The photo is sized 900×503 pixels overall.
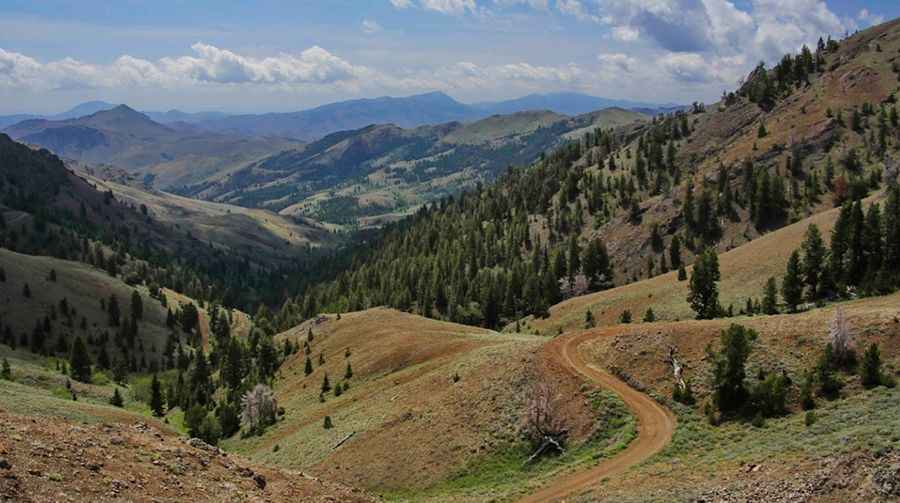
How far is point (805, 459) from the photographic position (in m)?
37.8

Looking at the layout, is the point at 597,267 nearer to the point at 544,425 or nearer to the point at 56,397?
the point at 544,425

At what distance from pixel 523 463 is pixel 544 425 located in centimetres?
416

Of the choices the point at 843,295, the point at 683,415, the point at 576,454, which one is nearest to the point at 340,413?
the point at 576,454

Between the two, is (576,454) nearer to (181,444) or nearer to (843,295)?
(181,444)

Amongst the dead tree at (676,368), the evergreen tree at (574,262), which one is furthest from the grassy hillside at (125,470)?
the evergreen tree at (574,262)

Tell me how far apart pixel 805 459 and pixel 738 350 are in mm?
15167

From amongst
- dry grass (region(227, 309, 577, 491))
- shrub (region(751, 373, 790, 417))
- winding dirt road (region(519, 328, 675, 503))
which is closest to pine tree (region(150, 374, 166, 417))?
dry grass (region(227, 309, 577, 491))

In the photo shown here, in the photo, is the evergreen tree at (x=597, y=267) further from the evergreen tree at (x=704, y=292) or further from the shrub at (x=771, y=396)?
the shrub at (x=771, y=396)

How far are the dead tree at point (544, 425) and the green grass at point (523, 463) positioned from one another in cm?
98

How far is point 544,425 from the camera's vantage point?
2210 inches

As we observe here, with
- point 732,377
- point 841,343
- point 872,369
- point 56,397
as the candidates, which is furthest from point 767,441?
point 56,397

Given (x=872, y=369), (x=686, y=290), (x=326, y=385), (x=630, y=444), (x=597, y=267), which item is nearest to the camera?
(x=872, y=369)

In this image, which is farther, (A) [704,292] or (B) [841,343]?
(A) [704,292]

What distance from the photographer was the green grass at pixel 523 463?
50094 millimetres
